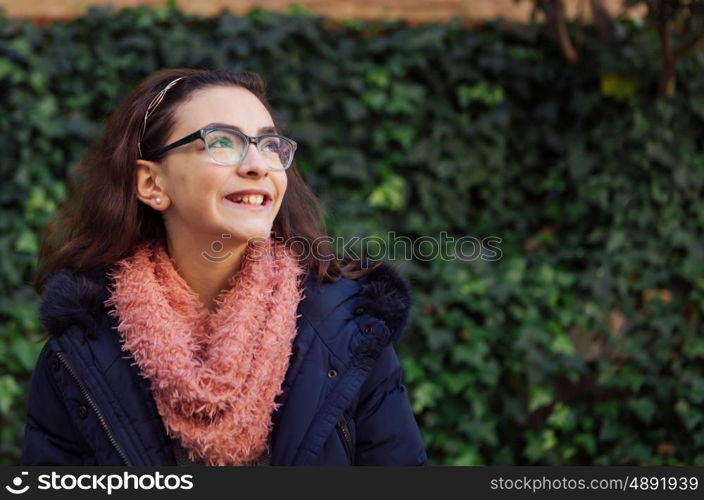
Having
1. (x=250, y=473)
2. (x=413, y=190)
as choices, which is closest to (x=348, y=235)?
(x=413, y=190)

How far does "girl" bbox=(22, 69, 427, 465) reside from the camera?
1.99 metres

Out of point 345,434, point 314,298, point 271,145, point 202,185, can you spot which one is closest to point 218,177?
point 202,185

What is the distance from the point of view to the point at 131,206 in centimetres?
218

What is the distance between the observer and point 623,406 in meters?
4.05

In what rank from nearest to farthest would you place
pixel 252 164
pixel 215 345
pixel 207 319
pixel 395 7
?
1. pixel 252 164
2. pixel 215 345
3. pixel 207 319
4. pixel 395 7

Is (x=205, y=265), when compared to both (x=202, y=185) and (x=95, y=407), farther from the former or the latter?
(x=95, y=407)

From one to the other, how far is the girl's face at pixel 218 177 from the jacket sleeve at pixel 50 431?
527 millimetres

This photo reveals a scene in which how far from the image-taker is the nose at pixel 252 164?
1.97m

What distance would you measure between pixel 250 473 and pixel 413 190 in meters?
2.54

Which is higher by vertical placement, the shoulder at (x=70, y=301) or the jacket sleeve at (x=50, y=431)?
the shoulder at (x=70, y=301)

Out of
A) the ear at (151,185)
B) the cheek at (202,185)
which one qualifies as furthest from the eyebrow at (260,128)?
the ear at (151,185)

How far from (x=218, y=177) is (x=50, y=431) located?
A: 0.80 m

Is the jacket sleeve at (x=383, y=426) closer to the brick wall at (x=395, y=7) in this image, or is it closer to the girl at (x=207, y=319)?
the girl at (x=207, y=319)

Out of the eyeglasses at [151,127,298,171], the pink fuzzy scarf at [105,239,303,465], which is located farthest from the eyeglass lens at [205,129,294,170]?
the pink fuzzy scarf at [105,239,303,465]
